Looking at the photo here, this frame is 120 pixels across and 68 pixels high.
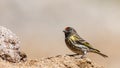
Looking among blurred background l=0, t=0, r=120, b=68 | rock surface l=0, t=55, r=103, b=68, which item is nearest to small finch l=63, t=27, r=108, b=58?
rock surface l=0, t=55, r=103, b=68

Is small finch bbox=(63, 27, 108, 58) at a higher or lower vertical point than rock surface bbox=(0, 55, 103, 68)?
higher

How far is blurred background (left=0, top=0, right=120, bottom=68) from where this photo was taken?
2648 centimetres

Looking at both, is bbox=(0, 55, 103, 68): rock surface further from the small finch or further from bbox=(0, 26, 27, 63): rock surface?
the small finch

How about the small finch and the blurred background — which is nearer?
the small finch

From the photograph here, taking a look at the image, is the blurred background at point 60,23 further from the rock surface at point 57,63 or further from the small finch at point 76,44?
the rock surface at point 57,63

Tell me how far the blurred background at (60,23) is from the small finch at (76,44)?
8.19 m

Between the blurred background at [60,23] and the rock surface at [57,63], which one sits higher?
the blurred background at [60,23]

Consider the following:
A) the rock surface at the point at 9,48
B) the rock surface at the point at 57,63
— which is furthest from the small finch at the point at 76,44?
the rock surface at the point at 9,48

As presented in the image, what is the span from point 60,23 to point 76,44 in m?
16.9

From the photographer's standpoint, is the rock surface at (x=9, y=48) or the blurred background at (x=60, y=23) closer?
the rock surface at (x=9, y=48)

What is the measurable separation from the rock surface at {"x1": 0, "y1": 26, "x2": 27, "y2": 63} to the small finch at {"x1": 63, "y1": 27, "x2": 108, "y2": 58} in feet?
7.78

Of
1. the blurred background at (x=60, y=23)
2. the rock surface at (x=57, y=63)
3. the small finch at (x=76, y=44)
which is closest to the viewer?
the rock surface at (x=57, y=63)

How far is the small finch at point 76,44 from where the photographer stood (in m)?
15.2

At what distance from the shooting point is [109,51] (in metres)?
26.6
